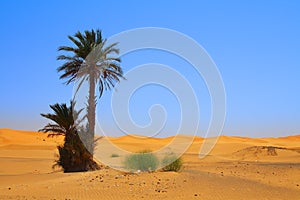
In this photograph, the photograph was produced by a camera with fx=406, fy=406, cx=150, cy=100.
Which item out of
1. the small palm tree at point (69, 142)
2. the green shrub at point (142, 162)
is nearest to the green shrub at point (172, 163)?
the green shrub at point (142, 162)

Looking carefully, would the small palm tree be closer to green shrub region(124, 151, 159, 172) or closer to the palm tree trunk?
the palm tree trunk

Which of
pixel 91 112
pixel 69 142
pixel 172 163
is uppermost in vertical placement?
pixel 91 112

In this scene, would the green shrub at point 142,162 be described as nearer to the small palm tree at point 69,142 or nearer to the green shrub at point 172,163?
the green shrub at point 172,163

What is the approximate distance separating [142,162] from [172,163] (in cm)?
117

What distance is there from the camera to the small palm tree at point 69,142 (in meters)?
19.5

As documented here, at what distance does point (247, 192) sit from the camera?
39.8ft

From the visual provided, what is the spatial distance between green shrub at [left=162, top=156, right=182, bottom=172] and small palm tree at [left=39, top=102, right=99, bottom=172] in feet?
18.2

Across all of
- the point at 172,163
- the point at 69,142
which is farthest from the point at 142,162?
the point at 69,142

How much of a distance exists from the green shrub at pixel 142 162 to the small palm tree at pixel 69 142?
4.55 m

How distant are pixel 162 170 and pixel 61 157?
6.51 metres

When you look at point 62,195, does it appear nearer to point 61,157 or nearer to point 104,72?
point 61,157

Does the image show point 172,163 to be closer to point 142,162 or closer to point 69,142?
point 142,162

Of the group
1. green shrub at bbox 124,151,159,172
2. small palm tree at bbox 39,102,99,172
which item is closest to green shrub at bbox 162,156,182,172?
green shrub at bbox 124,151,159,172

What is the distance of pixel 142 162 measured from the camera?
15.5m
